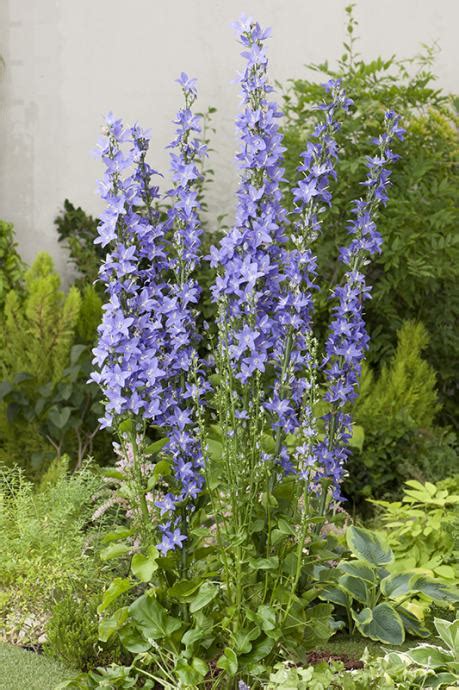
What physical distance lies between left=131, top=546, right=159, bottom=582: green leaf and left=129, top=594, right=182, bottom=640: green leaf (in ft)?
0.33

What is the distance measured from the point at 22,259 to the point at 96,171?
78cm

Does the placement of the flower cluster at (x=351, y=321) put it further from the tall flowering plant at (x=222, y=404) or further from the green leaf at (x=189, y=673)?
the green leaf at (x=189, y=673)

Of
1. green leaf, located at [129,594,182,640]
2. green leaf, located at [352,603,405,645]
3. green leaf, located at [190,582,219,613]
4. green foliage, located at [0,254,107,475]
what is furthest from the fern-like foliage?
green leaf, located at [190,582,219,613]

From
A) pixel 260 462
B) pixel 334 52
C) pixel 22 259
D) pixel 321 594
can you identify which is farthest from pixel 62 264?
pixel 260 462

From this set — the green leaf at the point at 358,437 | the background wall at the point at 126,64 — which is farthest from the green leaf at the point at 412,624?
the background wall at the point at 126,64

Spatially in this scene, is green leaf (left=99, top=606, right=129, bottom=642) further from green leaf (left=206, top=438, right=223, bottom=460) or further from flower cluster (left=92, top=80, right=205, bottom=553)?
green leaf (left=206, top=438, right=223, bottom=460)

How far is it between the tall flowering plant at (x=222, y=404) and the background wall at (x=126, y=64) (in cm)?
383

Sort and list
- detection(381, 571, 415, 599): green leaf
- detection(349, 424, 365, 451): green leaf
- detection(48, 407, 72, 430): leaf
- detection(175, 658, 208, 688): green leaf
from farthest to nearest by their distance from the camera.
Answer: detection(48, 407, 72, 430): leaf
detection(349, 424, 365, 451): green leaf
detection(381, 571, 415, 599): green leaf
detection(175, 658, 208, 688): green leaf

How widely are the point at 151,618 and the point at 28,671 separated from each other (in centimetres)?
53

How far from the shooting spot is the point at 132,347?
8.79ft

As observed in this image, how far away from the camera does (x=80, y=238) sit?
260 inches

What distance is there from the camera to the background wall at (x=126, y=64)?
21.6 ft

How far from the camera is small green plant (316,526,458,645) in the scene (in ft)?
10.6

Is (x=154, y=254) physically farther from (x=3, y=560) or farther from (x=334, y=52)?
(x=334, y=52)
